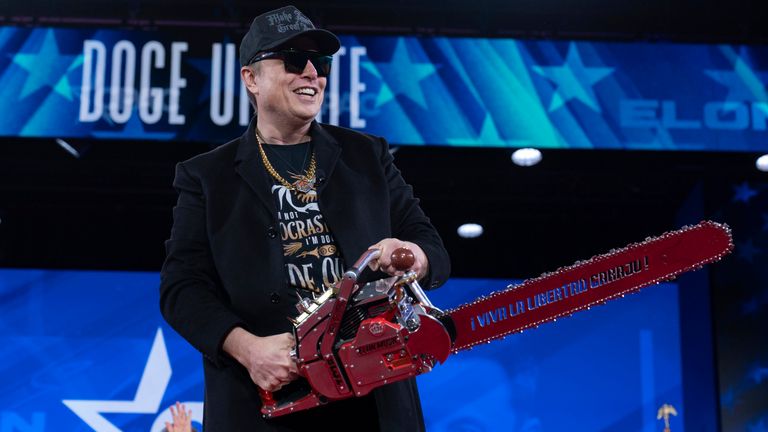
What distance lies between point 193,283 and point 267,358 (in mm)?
261

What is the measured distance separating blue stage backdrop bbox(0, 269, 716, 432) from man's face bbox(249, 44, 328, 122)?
517 cm

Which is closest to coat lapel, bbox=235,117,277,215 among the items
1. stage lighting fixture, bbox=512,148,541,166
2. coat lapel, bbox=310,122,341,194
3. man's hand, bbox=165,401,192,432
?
coat lapel, bbox=310,122,341,194

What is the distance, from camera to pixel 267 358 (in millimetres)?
1960

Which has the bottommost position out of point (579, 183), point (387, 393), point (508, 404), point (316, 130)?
point (387, 393)

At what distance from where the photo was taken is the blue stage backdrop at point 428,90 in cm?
652

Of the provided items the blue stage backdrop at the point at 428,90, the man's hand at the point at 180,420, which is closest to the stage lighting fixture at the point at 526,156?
the blue stage backdrop at the point at 428,90

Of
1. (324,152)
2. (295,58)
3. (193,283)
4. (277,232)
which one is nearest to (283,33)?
(295,58)

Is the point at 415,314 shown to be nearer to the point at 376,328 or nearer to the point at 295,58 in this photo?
the point at 376,328

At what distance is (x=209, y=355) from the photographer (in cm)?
206

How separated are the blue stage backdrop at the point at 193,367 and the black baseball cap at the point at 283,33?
17.0 feet

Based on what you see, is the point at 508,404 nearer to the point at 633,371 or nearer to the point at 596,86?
the point at 633,371

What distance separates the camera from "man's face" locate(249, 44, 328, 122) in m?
2.23

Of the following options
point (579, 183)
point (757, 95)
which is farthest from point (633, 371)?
point (757, 95)

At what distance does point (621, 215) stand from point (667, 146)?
Result: 6.29ft
